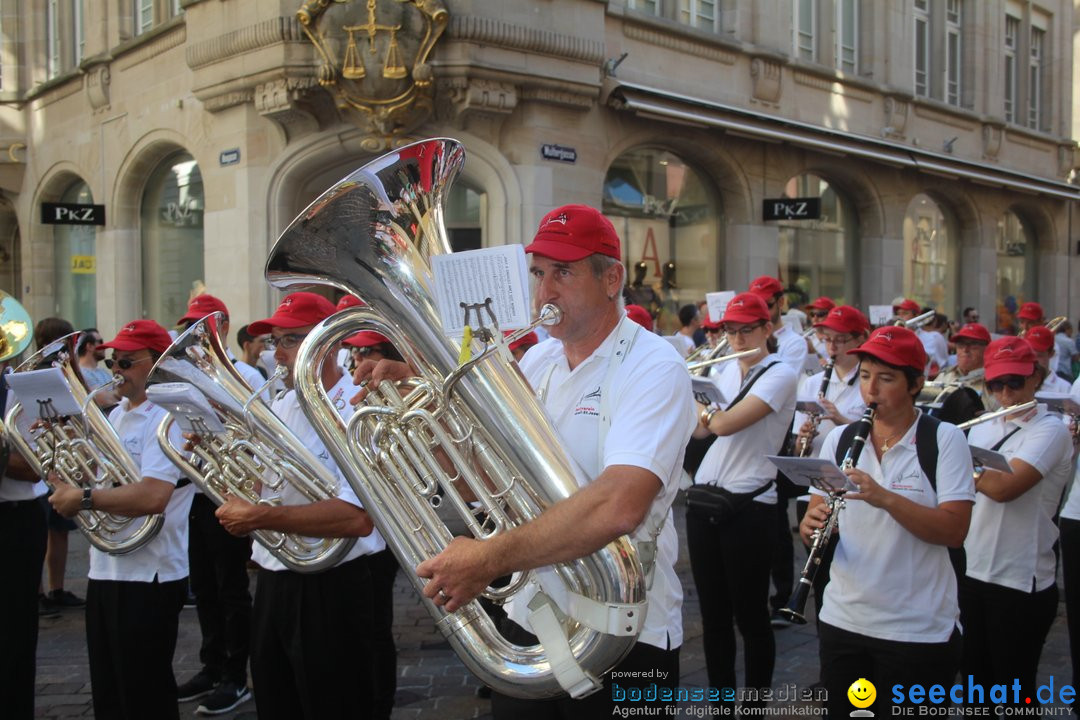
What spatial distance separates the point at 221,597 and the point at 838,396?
4.01 meters

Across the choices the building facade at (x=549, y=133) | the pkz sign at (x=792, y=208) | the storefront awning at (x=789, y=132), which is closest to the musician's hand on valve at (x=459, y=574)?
the building facade at (x=549, y=133)

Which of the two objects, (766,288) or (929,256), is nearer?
(766,288)

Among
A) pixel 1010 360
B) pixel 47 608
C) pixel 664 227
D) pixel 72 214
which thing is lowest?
pixel 47 608

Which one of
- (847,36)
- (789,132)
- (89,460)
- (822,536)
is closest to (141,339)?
(89,460)

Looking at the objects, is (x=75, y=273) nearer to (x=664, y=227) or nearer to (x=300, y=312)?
(x=664, y=227)

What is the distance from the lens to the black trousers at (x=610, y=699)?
2621mm

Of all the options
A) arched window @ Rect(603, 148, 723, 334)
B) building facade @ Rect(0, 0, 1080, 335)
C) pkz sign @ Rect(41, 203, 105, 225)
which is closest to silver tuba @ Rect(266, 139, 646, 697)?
building facade @ Rect(0, 0, 1080, 335)

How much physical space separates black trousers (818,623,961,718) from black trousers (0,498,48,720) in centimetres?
356

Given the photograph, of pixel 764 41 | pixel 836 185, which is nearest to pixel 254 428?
pixel 764 41

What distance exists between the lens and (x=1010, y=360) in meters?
4.59

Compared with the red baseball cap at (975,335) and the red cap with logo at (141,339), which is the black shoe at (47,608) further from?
the red baseball cap at (975,335)

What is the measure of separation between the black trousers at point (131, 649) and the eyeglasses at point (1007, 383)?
3989 mm

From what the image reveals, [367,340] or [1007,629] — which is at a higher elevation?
[367,340]

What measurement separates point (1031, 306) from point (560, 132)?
252 inches
